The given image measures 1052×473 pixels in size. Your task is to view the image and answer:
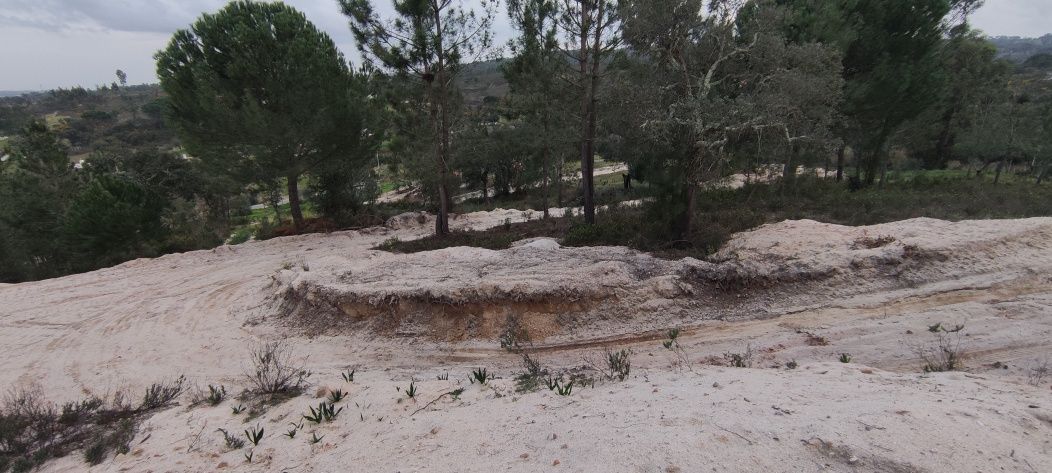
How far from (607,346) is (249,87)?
1653cm

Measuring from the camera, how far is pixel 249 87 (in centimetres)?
1631

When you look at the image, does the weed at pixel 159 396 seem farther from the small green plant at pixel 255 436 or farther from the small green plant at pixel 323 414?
the small green plant at pixel 323 414

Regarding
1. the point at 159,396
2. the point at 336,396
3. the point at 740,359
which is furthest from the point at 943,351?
the point at 159,396

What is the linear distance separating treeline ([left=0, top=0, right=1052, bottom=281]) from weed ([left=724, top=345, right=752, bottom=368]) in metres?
4.28

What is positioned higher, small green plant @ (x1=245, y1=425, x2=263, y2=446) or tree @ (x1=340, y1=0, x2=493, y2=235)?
tree @ (x1=340, y1=0, x2=493, y2=235)

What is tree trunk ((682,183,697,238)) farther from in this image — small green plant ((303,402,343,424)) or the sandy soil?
small green plant ((303,402,343,424))

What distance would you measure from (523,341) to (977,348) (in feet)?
21.4

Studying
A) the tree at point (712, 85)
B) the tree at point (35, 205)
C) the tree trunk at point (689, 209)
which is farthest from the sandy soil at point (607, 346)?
the tree at point (35, 205)

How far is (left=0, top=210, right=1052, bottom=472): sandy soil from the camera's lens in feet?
11.3

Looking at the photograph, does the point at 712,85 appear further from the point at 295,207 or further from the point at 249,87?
the point at 295,207

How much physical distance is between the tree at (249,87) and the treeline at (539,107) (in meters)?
0.07

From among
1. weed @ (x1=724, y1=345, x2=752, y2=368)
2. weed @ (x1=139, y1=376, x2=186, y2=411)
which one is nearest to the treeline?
weed @ (x1=724, y1=345, x2=752, y2=368)

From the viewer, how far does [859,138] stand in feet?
60.7

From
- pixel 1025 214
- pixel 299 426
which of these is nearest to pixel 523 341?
pixel 299 426
